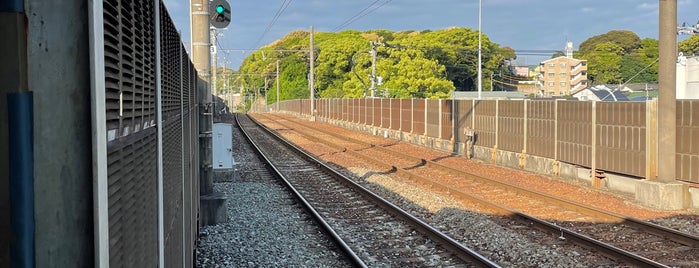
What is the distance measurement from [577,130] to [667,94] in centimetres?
404

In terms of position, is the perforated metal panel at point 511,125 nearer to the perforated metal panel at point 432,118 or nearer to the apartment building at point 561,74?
the perforated metal panel at point 432,118

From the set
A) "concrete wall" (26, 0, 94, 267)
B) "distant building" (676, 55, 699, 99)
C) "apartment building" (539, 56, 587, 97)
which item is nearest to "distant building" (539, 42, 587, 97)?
"apartment building" (539, 56, 587, 97)

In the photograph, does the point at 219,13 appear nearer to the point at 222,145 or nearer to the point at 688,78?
the point at 222,145

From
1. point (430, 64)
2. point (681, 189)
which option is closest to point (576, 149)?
point (681, 189)

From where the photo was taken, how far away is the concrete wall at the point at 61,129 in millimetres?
1351

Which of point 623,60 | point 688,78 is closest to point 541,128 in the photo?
point 688,78

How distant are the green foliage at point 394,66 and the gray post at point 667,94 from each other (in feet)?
128

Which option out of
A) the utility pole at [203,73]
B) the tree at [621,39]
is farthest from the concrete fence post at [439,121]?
the tree at [621,39]

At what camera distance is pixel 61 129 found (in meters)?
1.38

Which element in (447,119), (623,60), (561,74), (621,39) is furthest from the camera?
(561,74)

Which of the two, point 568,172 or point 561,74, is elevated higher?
point 561,74

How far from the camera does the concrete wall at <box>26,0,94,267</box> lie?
1.35 meters

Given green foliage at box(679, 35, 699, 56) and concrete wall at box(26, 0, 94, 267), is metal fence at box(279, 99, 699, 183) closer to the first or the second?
concrete wall at box(26, 0, 94, 267)

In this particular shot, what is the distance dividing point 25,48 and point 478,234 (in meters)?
9.02
